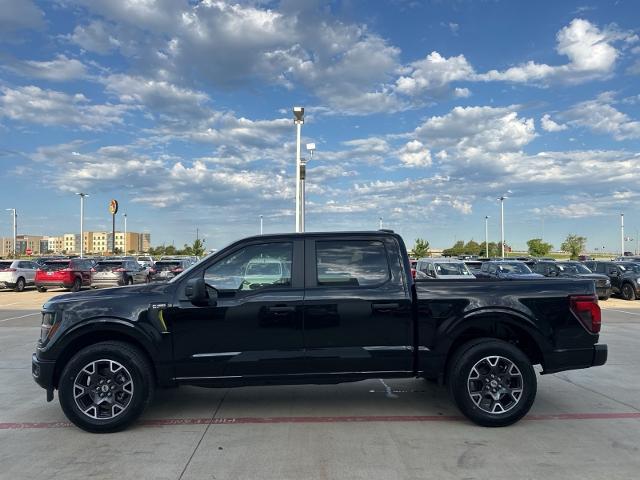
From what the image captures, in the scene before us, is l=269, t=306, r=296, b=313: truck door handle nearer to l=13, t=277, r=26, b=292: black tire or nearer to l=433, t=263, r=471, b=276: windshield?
l=433, t=263, r=471, b=276: windshield

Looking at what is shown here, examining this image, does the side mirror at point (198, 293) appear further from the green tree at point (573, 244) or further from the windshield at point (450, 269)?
the green tree at point (573, 244)

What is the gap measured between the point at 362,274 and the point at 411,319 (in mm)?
660

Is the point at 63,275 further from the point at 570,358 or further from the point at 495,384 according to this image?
the point at 570,358

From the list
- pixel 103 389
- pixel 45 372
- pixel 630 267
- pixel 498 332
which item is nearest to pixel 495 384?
pixel 498 332

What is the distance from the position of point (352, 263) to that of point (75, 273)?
24239 millimetres

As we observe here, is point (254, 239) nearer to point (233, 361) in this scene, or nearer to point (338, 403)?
point (233, 361)

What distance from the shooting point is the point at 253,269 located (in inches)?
220

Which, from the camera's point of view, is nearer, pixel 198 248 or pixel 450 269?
pixel 450 269

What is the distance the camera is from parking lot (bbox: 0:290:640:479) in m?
4.32

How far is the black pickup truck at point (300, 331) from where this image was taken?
5.27 metres

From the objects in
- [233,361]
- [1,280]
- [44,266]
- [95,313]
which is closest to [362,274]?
[233,361]

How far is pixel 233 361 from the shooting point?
530 centimetres

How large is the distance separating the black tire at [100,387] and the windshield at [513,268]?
18611 millimetres

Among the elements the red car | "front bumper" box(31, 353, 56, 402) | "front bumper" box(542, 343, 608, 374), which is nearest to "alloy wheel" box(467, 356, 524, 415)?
"front bumper" box(542, 343, 608, 374)
